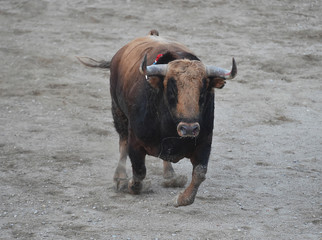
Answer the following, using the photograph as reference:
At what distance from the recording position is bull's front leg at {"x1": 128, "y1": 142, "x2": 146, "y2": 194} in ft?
21.7

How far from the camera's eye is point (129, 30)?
13688 mm

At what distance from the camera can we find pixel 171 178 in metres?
7.37

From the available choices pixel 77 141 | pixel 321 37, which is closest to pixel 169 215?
pixel 77 141

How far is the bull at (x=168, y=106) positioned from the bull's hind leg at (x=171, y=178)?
13 mm

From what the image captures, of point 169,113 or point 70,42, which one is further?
point 70,42

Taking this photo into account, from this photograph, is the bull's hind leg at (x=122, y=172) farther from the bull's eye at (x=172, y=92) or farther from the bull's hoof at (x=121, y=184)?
the bull's eye at (x=172, y=92)

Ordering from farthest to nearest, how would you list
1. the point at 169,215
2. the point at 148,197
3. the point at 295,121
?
the point at 295,121
the point at 148,197
the point at 169,215

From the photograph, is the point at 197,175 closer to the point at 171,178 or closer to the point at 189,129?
the point at 189,129

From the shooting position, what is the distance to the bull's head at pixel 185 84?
18.1ft

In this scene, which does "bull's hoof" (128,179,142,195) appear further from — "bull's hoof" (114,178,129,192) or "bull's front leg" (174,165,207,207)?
"bull's front leg" (174,165,207,207)

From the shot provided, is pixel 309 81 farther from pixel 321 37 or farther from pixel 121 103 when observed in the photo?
pixel 121 103

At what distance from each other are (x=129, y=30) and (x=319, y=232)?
8485 millimetres

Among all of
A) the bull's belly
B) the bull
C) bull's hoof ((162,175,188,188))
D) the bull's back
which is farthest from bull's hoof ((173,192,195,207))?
the bull's back

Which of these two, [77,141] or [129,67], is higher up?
[129,67]
